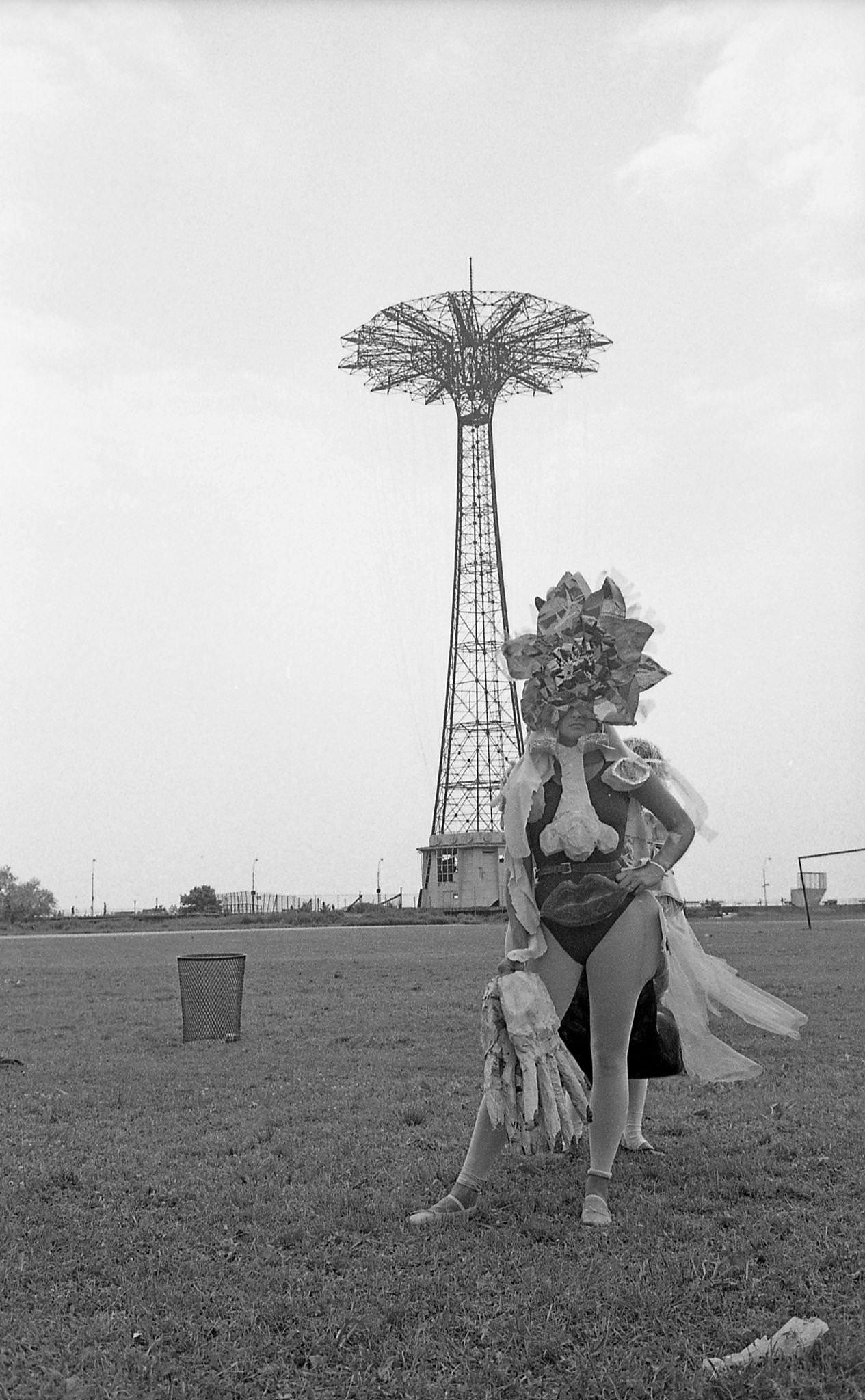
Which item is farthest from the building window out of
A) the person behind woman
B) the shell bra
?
the shell bra

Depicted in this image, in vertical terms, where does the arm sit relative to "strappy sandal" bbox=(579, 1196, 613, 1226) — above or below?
above

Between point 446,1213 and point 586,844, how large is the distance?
172cm

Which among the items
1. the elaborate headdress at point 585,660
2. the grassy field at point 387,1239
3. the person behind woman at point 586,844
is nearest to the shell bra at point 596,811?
the person behind woman at point 586,844

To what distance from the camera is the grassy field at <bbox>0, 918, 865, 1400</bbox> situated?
11.9 ft

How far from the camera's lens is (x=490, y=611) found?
6200 centimetres

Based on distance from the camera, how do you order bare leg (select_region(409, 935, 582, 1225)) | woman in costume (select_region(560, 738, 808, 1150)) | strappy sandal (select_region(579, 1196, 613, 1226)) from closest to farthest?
strappy sandal (select_region(579, 1196, 613, 1226)) < bare leg (select_region(409, 935, 582, 1225)) < woman in costume (select_region(560, 738, 808, 1150))

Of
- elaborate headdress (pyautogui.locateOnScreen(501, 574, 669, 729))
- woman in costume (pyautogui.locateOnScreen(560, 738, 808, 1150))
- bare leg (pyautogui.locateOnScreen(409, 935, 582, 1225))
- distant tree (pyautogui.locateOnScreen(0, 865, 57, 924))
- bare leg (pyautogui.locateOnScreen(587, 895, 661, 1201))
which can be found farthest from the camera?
distant tree (pyautogui.locateOnScreen(0, 865, 57, 924))

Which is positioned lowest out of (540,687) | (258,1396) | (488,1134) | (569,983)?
(258,1396)

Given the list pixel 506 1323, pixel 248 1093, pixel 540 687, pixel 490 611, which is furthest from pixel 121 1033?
pixel 490 611

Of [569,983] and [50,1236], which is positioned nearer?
[50,1236]

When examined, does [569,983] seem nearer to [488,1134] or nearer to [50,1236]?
[488,1134]

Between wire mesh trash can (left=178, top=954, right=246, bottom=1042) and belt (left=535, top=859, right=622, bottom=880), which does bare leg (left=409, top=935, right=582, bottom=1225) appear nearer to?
belt (left=535, top=859, right=622, bottom=880)

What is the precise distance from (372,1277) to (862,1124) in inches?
136

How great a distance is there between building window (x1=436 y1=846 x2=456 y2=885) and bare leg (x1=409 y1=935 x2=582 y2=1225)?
190 ft
